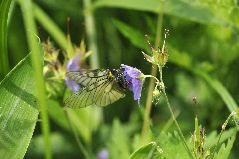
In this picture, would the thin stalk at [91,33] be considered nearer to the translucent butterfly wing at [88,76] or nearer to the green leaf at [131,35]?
the green leaf at [131,35]

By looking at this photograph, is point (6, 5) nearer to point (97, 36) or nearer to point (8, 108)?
point (8, 108)

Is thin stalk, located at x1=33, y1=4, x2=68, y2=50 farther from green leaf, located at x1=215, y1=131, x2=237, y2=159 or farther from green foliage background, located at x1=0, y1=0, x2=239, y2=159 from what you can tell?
green leaf, located at x1=215, y1=131, x2=237, y2=159

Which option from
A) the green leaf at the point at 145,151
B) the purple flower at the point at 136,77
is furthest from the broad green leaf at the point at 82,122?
the green leaf at the point at 145,151

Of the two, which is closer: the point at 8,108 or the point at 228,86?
the point at 8,108

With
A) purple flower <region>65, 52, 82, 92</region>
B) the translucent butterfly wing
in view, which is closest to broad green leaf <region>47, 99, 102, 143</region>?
purple flower <region>65, 52, 82, 92</region>

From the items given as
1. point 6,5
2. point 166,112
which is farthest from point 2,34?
point 166,112

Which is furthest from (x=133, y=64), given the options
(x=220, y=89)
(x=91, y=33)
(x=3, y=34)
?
(x=3, y=34)

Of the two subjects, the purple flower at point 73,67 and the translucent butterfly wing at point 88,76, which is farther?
the purple flower at point 73,67
